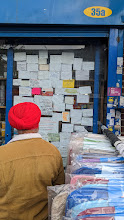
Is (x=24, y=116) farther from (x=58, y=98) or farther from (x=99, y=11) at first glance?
(x=99, y=11)

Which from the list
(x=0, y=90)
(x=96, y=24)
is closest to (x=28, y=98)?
(x=0, y=90)

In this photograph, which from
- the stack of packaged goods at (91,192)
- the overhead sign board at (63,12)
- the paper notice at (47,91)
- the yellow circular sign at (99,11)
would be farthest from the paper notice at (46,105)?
the stack of packaged goods at (91,192)

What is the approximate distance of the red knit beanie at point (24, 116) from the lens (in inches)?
81.4

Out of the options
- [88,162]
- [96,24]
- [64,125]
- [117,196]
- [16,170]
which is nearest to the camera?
[117,196]

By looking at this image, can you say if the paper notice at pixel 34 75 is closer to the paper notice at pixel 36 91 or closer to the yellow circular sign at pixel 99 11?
the paper notice at pixel 36 91

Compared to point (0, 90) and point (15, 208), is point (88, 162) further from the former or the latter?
point (0, 90)

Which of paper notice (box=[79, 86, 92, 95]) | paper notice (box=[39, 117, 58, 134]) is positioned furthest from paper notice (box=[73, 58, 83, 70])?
paper notice (box=[39, 117, 58, 134])

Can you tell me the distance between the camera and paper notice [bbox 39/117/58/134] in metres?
4.64

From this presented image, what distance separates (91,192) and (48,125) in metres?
3.45

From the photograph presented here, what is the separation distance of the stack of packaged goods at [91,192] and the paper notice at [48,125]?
2886 mm

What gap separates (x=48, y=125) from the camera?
15.3ft

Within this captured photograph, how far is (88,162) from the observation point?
166 centimetres

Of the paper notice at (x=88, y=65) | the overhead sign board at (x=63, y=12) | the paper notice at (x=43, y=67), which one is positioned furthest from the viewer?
the paper notice at (x=43, y=67)

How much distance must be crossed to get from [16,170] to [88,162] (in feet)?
1.96
